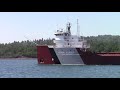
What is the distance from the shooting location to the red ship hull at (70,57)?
27.8m

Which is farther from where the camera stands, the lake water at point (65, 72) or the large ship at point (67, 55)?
the large ship at point (67, 55)

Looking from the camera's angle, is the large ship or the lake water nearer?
the lake water

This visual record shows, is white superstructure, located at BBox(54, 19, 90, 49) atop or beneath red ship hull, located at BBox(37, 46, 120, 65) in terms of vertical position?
atop

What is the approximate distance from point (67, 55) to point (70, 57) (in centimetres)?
31

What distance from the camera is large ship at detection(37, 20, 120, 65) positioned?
27.8m

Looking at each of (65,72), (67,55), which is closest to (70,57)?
(67,55)

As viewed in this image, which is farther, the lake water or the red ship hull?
the red ship hull
